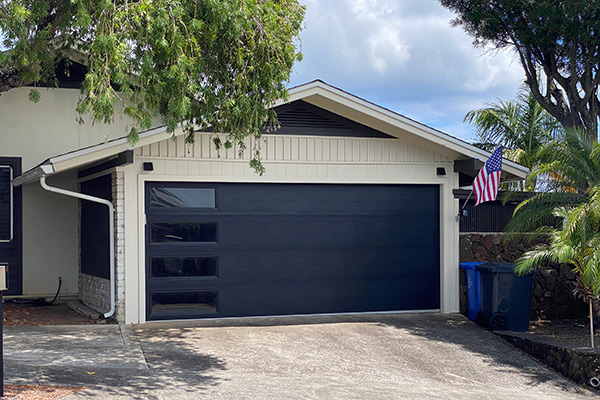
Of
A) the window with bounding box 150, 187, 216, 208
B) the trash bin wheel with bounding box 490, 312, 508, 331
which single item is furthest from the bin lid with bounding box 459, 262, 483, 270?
the window with bounding box 150, 187, 216, 208

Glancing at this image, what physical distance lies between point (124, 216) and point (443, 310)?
5.52 m

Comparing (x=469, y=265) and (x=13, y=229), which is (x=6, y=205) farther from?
(x=469, y=265)

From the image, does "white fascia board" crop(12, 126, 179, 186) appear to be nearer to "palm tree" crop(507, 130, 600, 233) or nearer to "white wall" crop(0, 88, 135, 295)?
"white wall" crop(0, 88, 135, 295)

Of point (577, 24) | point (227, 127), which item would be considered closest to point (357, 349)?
point (227, 127)

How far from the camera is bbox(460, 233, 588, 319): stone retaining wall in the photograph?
12.0m

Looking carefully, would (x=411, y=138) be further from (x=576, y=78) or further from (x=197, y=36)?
(x=576, y=78)

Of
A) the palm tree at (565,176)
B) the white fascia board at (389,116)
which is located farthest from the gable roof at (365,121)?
the palm tree at (565,176)

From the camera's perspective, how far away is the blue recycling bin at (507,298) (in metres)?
11.0

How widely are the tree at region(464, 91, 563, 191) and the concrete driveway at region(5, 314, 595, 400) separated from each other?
11.8m

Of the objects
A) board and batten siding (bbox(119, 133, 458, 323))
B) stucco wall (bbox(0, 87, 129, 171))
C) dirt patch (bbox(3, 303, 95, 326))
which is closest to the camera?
board and batten siding (bbox(119, 133, 458, 323))

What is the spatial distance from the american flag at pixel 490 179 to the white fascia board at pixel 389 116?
0.64 meters

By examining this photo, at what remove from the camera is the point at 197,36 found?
26.8 feet

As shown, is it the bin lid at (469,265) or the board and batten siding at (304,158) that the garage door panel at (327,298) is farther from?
the board and batten siding at (304,158)

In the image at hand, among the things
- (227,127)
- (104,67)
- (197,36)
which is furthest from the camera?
(227,127)
